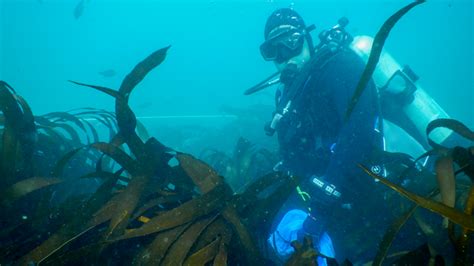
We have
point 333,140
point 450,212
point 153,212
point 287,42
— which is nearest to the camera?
point 450,212

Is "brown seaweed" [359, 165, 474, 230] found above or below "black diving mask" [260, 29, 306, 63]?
below

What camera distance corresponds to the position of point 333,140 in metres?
3.77

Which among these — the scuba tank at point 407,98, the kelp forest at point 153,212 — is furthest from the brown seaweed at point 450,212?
the scuba tank at point 407,98

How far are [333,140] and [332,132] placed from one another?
10 centimetres

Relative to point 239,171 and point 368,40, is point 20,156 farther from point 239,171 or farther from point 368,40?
point 368,40

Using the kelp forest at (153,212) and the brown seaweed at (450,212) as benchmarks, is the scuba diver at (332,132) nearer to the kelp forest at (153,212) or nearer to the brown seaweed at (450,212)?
the kelp forest at (153,212)

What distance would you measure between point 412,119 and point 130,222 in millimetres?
5136

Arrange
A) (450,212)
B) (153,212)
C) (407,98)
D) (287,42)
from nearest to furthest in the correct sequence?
(450,212)
(153,212)
(287,42)
(407,98)

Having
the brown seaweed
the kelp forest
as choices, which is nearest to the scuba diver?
the kelp forest

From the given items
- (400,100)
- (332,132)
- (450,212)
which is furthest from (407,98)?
(450,212)

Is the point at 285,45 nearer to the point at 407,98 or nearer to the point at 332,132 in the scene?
the point at 332,132

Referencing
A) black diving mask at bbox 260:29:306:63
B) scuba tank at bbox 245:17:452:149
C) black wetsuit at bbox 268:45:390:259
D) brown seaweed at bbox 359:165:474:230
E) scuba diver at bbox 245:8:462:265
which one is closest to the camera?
brown seaweed at bbox 359:165:474:230

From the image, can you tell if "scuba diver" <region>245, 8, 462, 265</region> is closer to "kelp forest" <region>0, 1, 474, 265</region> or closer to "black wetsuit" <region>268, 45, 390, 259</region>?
"black wetsuit" <region>268, 45, 390, 259</region>

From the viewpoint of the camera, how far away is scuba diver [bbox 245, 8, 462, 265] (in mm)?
2677
